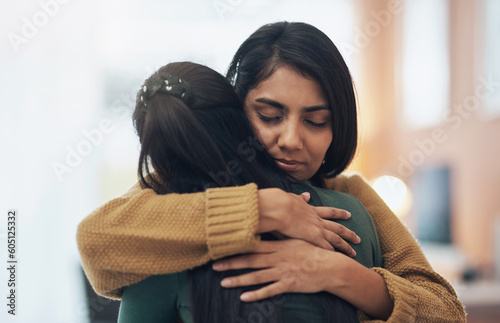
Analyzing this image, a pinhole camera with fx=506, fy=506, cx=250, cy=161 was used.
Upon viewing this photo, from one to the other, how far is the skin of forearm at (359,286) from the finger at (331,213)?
0.08 metres

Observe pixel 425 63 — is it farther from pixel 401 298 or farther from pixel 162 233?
pixel 162 233

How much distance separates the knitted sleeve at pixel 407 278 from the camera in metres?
0.92

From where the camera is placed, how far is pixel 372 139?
6.02m

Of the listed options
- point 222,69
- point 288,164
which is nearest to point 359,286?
point 288,164

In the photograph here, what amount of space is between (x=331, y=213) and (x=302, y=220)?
0.29 ft

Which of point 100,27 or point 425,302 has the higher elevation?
point 100,27

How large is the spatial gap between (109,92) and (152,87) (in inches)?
152

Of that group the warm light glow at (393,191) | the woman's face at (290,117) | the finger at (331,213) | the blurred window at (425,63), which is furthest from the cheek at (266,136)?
the blurred window at (425,63)

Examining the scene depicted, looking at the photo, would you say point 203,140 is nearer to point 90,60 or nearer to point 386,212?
point 386,212

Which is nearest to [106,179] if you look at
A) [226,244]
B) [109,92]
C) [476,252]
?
[109,92]

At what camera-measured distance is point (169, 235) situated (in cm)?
77

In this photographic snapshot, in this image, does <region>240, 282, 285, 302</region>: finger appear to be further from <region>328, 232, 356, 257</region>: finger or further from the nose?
the nose

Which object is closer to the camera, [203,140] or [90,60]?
[203,140]

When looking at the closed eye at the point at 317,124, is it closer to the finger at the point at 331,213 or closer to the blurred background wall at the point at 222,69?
the finger at the point at 331,213
